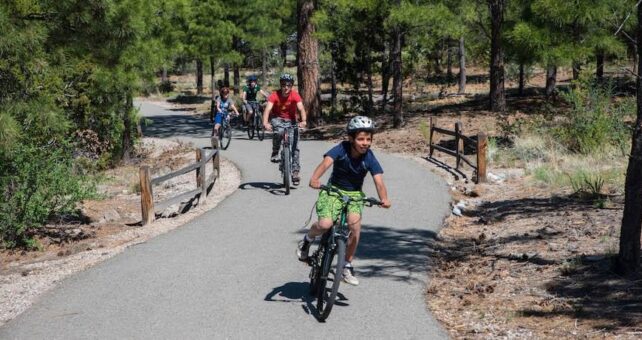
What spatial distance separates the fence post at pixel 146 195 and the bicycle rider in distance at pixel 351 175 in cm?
562

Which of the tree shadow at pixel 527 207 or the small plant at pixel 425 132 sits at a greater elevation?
the small plant at pixel 425 132

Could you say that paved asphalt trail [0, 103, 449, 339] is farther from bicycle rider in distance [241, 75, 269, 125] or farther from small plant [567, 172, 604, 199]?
bicycle rider in distance [241, 75, 269, 125]

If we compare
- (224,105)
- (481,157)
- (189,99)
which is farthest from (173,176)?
(189,99)

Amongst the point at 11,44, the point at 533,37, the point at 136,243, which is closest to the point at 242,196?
the point at 136,243

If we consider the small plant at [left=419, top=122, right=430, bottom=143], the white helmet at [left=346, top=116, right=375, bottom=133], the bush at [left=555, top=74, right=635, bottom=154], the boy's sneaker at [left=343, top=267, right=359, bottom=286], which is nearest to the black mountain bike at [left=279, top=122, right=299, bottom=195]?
the boy's sneaker at [left=343, top=267, right=359, bottom=286]

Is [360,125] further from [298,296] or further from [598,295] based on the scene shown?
[598,295]

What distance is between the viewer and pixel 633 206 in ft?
24.9

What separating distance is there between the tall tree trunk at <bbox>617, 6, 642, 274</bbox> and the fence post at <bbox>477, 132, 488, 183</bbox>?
765cm

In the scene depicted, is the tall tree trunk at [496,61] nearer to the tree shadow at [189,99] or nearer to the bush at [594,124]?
the bush at [594,124]

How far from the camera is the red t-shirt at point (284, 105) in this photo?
13883 mm

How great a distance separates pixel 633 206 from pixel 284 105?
25.6ft

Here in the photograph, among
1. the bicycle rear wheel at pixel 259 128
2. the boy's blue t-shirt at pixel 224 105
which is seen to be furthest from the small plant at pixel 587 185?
the bicycle rear wheel at pixel 259 128

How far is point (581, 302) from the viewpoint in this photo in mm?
7215

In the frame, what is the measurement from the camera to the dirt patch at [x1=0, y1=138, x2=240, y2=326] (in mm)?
8781
